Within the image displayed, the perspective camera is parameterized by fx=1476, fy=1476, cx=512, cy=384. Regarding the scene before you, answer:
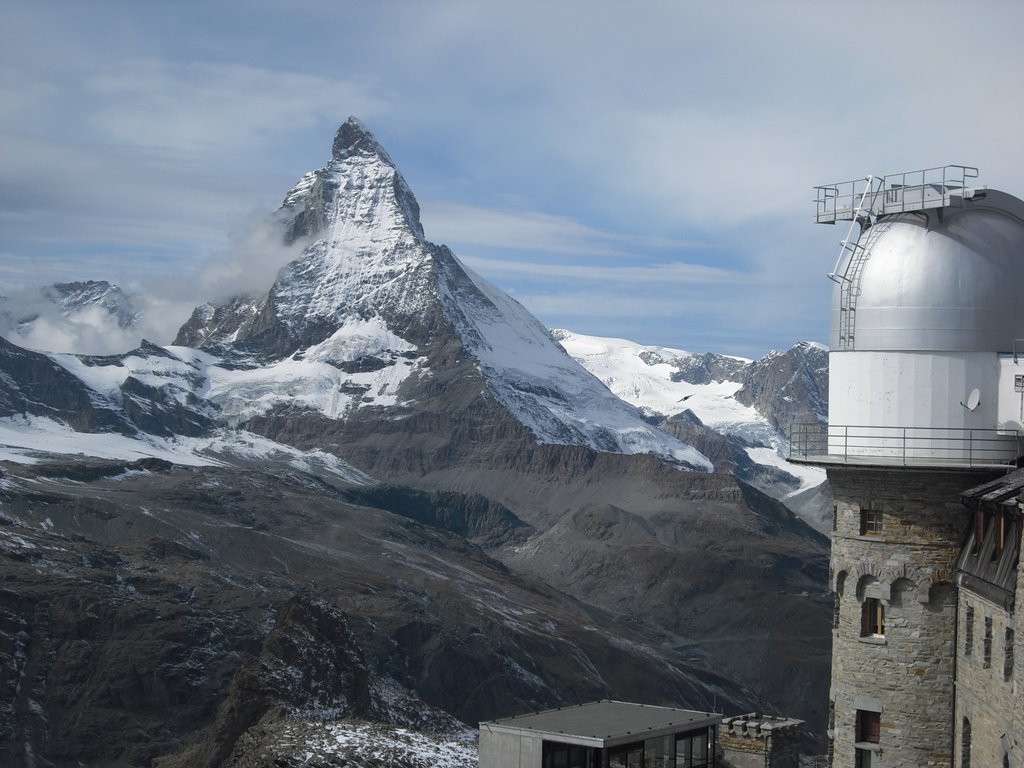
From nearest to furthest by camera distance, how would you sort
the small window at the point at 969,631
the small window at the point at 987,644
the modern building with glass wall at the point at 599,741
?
the small window at the point at 987,644 → the small window at the point at 969,631 → the modern building with glass wall at the point at 599,741

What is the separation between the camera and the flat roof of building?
105 feet

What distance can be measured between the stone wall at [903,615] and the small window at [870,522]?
0.25ft

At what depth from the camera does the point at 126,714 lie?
407 feet

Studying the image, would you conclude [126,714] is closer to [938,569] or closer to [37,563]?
[37,563]

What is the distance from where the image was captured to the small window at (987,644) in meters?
25.5

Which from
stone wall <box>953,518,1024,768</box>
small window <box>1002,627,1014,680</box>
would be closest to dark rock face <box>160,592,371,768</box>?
stone wall <box>953,518,1024,768</box>

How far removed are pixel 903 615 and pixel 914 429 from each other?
11.9 feet

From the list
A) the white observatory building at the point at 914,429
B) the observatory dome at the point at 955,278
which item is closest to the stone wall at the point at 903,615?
the white observatory building at the point at 914,429

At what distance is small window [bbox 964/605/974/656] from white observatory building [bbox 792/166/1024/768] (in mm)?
145

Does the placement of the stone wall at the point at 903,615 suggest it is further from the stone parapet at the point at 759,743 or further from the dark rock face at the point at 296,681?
the dark rock face at the point at 296,681

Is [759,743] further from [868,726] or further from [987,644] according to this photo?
[987,644]

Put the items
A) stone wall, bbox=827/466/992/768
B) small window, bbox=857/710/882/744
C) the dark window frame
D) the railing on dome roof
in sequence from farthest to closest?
the dark window frame < small window, bbox=857/710/882/744 < stone wall, bbox=827/466/992/768 < the railing on dome roof

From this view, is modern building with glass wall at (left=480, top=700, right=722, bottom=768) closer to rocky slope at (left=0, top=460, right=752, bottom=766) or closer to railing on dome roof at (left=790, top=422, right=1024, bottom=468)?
railing on dome roof at (left=790, top=422, right=1024, bottom=468)

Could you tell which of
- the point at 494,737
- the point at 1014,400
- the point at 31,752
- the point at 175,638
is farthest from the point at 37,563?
the point at 1014,400
